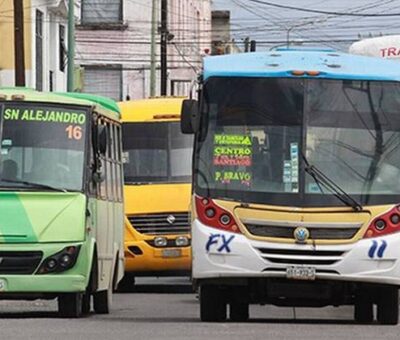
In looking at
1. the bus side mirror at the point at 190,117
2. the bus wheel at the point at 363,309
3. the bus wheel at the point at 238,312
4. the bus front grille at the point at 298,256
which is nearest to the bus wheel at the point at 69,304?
the bus wheel at the point at 238,312

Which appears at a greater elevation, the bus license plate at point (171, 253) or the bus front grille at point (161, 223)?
the bus front grille at point (161, 223)

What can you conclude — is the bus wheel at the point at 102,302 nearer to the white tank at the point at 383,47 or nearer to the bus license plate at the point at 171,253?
the bus license plate at the point at 171,253

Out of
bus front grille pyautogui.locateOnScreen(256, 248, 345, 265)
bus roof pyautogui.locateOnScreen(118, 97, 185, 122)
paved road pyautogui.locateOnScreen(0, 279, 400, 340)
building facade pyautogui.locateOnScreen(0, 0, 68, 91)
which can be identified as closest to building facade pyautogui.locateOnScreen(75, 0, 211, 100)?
building facade pyautogui.locateOnScreen(0, 0, 68, 91)

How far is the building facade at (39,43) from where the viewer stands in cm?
4262

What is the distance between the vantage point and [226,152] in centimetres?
1488

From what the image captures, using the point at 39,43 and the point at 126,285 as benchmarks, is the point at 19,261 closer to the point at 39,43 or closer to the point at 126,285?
the point at 126,285

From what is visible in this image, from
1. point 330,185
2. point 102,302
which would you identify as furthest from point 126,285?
point 330,185

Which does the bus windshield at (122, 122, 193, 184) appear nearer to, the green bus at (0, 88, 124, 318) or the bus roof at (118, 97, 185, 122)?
the bus roof at (118, 97, 185, 122)

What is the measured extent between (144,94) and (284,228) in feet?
154

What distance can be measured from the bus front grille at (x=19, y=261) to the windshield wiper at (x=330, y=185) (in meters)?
3.16

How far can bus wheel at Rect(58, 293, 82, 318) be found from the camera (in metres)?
15.9

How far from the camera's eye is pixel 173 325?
14.8m

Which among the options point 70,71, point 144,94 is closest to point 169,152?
point 70,71

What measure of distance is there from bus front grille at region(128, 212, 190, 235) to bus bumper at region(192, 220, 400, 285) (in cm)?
842
